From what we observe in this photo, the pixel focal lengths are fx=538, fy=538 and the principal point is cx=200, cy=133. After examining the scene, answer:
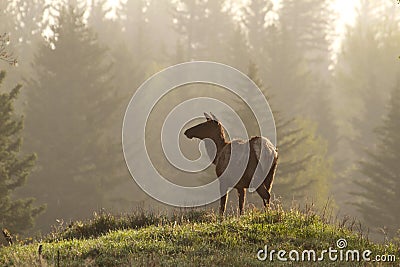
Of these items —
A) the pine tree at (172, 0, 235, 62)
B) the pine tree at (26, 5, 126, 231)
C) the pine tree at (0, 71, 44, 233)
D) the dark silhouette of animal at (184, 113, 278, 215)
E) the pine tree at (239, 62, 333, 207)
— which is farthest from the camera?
the pine tree at (172, 0, 235, 62)

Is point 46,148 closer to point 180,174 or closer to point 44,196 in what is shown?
point 44,196

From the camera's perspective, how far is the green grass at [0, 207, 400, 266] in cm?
914

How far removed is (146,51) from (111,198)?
89.1 ft

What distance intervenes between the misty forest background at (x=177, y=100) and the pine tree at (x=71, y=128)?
0.31 ft

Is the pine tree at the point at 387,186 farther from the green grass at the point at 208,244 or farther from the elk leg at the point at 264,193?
the green grass at the point at 208,244

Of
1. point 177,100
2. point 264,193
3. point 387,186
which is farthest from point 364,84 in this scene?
point 264,193

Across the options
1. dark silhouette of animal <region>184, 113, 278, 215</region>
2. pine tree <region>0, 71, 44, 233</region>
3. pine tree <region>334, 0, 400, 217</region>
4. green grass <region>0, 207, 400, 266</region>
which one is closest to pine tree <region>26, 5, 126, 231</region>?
pine tree <region>0, 71, 44, 233</region>

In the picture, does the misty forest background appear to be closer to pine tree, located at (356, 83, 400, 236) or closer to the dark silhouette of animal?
pine tree, located at (356, 83, 400, 236)

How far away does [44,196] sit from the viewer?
41188 millimetres

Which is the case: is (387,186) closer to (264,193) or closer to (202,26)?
(264,193)

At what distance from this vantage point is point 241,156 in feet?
44.2

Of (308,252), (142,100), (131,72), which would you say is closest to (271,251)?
(308,252)

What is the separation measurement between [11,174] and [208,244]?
19.0m

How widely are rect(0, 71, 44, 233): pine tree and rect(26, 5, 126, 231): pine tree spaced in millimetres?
13278
